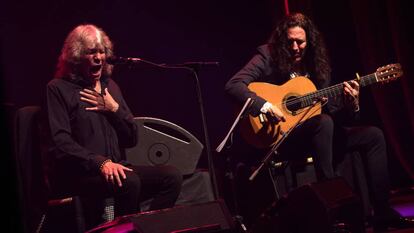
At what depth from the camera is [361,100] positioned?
4.60 m

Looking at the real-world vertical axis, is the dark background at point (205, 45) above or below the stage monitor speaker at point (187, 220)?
above

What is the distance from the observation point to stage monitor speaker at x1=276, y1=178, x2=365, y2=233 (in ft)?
7.92

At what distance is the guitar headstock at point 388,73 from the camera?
3.56 meters

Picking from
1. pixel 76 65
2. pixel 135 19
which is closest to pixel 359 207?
pixel 76 65

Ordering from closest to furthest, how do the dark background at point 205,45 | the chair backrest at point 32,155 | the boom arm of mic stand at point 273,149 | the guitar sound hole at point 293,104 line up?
the chair backrest at point 32,155, the boom arm of mic stand at point 273,149, the guitar sound hole at point 293,104, the dark background at point 205,45

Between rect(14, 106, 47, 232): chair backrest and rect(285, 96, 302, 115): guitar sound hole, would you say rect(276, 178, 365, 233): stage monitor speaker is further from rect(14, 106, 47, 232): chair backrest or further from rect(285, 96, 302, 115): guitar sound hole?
rect(14, 106, 47, 232): chair backrest

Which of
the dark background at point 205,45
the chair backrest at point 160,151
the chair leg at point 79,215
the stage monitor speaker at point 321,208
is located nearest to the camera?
the stage monitor speaker at point 321,208

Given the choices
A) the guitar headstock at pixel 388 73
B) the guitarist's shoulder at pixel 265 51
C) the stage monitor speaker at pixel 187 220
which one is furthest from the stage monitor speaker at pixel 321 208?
the guitarist's shoulder at pixel 265 51

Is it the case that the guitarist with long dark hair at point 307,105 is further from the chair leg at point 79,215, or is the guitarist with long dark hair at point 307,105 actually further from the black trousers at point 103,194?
the chair leg at point 79,215

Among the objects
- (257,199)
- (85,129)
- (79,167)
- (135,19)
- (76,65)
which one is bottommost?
(257,199)

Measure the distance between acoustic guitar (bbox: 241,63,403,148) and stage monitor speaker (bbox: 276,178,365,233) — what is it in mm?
956

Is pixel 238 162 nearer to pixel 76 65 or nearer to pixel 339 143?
pixel 339 143

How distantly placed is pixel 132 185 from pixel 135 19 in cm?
209

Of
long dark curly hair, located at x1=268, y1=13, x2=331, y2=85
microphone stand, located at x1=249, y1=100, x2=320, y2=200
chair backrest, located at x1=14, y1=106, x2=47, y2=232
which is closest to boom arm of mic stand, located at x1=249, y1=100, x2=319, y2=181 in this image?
microphone stand, located at x1=249, y1=100, x2=320, y2=200
